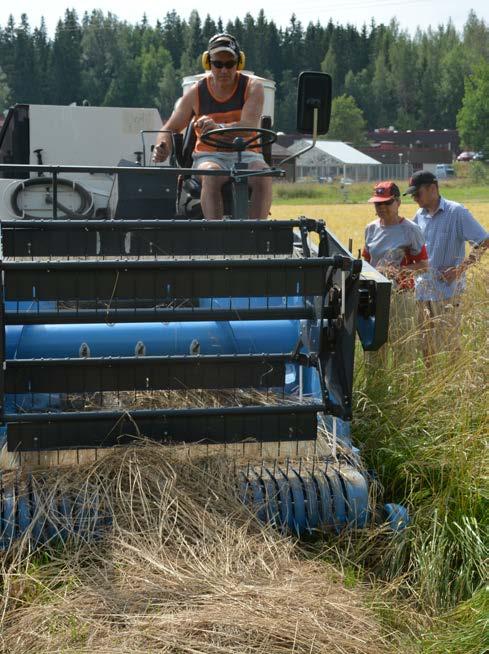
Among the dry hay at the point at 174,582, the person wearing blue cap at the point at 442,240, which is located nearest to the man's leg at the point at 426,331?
the person wearing blue cap at the point at 442,240

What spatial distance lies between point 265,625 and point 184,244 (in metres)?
1.89

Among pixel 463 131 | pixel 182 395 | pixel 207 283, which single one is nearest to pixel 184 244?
pixel 207 283

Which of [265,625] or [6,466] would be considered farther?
[6,466]

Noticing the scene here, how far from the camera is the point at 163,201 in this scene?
6.41m

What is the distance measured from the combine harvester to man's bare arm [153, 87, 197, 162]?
151cm

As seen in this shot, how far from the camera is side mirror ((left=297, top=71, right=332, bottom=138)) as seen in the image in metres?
4.85

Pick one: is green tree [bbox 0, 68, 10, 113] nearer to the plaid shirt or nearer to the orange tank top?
the plaid shirt

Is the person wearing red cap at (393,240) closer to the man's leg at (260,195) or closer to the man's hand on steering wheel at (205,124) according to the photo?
the man's leg at (260,195)

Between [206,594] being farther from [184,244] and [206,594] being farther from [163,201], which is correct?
[163,201]

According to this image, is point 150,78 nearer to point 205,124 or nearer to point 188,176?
point 188,176

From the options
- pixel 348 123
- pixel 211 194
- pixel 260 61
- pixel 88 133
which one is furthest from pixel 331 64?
pixel 211 194

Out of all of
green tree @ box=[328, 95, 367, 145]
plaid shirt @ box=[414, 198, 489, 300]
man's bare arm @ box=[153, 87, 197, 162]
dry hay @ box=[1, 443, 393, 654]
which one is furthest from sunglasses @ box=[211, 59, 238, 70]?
green tree @ box=[328, 95, 367, 145]

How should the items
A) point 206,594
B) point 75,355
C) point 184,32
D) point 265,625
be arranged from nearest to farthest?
1. point 265,625
2. point 206,594
3. point 75,355
4. point 184,32

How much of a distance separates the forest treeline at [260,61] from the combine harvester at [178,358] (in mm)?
114717
